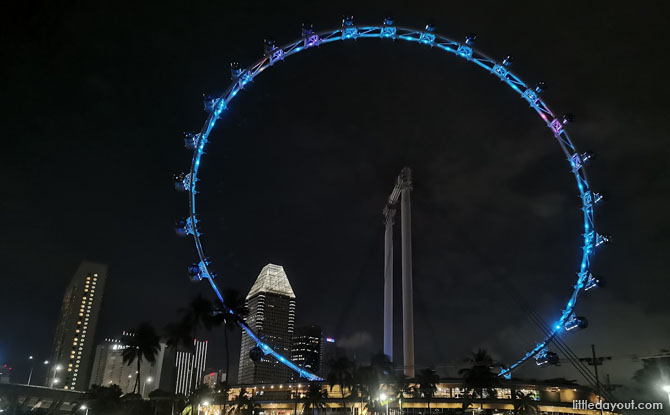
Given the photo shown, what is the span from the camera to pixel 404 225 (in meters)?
89.4

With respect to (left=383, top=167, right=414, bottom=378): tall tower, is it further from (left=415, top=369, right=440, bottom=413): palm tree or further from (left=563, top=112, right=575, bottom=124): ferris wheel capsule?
(left=563, top=112, right=575, bottom=124): ferris wheel capsule

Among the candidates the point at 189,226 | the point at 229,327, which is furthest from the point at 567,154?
the point at 229,327

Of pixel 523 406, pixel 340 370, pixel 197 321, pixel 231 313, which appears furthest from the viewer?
pixel 523 406

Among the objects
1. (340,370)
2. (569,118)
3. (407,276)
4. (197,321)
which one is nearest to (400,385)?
(340,370)

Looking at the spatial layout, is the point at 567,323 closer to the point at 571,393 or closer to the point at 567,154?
the point at 567,154

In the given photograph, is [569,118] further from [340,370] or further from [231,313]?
[340,370]

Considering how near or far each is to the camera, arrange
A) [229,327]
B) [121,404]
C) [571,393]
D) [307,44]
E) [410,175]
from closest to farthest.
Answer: [307,44]
[229,327]
[121,404]
[410,175]
[571,393]

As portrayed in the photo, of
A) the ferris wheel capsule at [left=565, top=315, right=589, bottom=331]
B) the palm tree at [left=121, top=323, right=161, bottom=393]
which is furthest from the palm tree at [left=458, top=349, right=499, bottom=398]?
the palm tree at [left=121, top=323, right=161, bottom=393]

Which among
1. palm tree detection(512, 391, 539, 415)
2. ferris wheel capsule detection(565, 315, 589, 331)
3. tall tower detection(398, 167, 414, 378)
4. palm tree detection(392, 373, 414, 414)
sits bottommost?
palm tree detection(512, 391, 539, 415)

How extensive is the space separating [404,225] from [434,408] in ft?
173

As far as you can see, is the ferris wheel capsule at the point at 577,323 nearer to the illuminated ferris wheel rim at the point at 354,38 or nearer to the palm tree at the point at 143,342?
the illuminated ferris wheel rim at the point at 354,38

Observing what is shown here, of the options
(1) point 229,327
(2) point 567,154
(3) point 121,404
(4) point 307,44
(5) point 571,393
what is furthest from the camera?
(5) point 571,393

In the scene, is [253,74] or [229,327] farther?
[229,327]

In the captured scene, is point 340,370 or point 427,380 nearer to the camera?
point 340,370
